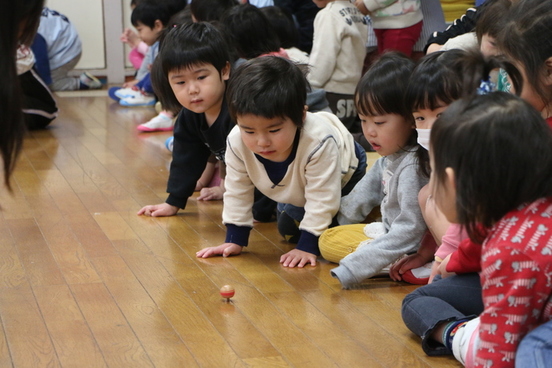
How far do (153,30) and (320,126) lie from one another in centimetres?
266

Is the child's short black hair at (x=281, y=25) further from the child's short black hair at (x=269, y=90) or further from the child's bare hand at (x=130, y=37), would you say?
the child's bare hand at (x=130, y=37)

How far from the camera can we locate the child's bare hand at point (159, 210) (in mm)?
2236

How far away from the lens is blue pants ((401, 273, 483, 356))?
1.36 meters

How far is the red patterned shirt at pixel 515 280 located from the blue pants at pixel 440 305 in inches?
10.0

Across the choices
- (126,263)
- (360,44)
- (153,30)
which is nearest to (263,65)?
(126,263)

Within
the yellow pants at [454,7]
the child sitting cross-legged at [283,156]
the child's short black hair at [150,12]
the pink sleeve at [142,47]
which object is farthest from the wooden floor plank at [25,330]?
the pink sleeve at [142,47]

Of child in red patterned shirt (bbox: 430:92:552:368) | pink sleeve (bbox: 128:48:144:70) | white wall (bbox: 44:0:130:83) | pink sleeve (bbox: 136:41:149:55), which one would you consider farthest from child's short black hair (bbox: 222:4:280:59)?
white wall (bbox: 44:0:130:83)

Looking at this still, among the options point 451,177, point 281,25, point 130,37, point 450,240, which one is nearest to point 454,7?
point 281,25

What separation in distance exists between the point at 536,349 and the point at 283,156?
37.2 inches

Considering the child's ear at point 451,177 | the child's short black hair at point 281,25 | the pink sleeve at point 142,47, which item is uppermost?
the child's ear at point 451,177

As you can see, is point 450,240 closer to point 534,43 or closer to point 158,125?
point 534,43

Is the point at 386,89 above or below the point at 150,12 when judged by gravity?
above

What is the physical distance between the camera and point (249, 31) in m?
2.58

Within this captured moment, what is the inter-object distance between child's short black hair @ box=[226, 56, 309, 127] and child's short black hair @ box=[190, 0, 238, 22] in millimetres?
1254
